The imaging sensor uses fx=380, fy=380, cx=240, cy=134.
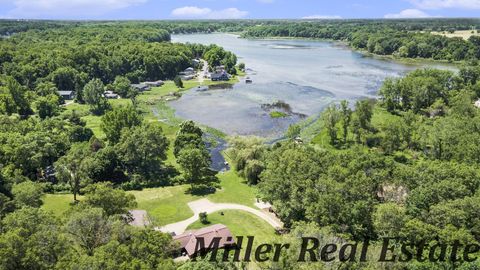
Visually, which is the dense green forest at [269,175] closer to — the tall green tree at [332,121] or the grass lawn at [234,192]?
the tall green tree at [332,121]

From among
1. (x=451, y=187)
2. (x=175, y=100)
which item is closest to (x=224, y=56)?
(x=175, y=100)

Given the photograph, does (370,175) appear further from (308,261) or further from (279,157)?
(308,261)

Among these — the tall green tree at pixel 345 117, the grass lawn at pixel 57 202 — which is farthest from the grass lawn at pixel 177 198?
the tall green tree at pixel 345 117

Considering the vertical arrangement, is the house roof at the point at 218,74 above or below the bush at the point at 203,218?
above

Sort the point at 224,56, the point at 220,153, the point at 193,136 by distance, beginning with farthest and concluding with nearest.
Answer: the point at 224,56 < the point at 220,153 < the point at 193,136

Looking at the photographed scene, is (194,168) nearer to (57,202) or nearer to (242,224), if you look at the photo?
(242,224)

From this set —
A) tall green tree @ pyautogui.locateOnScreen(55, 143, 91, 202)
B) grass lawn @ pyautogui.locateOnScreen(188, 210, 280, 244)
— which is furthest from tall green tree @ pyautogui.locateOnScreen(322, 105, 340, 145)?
tall green tree @ pyautogui.locateOnScreen(55, 143, 91, 202)
